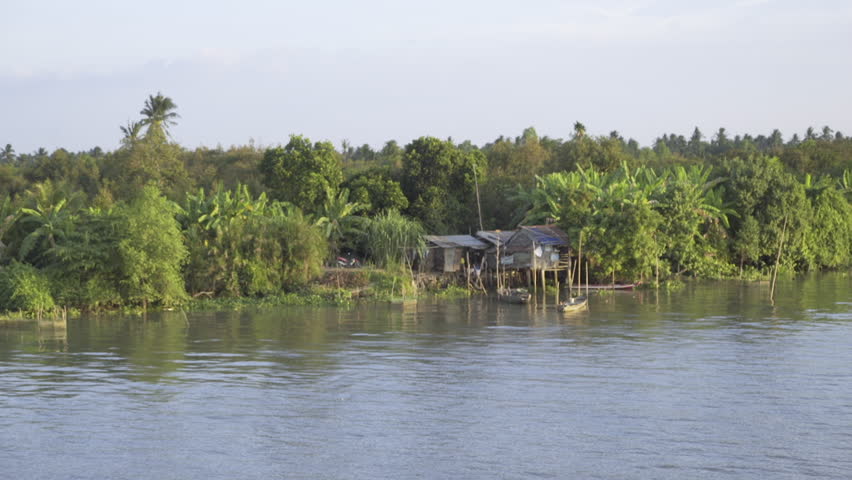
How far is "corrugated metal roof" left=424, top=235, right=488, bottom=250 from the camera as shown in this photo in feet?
105

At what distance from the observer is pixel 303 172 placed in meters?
33.7

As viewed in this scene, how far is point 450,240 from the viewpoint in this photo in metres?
32.5

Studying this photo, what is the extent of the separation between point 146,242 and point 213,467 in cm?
1476

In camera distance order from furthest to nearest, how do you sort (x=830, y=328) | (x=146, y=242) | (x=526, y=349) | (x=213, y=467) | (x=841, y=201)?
(x=841, y=201)
(x=146, y=242)
(x=830, y=328)
(x=526, y=349)
(x=213, y=467)

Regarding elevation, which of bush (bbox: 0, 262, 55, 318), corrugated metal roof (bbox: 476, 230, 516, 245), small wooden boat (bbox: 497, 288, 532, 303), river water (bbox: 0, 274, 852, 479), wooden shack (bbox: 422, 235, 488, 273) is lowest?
river water (bbox: 0, 274, 852, 479)

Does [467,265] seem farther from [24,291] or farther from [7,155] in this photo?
[7,155]

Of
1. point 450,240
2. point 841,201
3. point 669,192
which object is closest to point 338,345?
point 450,240

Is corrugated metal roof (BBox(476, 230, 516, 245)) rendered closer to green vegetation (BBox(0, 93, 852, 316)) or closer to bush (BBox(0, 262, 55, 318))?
green vegetation (BBox(0, 93, 852, 316))

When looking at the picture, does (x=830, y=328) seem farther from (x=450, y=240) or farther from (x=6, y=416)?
(x=6, y=416)

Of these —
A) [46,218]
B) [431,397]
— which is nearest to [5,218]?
[46,218]

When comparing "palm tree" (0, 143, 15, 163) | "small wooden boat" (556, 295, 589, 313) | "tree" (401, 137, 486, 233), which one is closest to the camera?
"small wooden boat" (556, 295, 589, 313)

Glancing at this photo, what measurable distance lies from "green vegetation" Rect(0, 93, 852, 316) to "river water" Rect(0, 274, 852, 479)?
264 centimetres

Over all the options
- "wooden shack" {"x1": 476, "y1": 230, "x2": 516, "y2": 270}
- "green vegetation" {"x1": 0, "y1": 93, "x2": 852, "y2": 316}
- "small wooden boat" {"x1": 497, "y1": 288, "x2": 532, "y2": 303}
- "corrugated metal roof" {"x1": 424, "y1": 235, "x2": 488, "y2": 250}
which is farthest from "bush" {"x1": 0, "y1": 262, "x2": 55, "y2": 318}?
"wooden shack" {"x1": 476, "y1": 230, "x2": 516, "y2": 270}

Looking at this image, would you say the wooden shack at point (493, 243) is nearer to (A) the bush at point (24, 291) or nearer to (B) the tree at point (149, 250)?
(B) the tree at point (149, 250)
